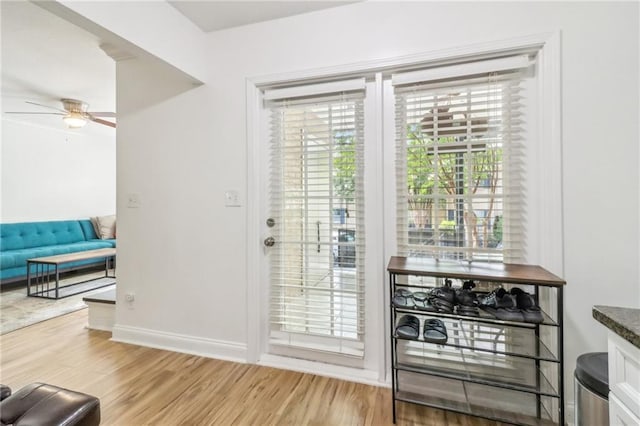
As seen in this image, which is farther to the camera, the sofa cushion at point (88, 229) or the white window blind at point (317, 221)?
the sofa cushion at point (88, 229)

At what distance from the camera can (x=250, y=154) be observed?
214cm

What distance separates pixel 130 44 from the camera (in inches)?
68.2

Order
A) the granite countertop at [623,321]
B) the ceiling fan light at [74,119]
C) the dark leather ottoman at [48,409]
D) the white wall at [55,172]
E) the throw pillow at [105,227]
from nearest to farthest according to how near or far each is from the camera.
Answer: the granite countertop at [623,321], the dark leather ottoman at [48,409], the ceiling fan light at [74,119], the white wall at [55,172], the throw pillow at [105,227]

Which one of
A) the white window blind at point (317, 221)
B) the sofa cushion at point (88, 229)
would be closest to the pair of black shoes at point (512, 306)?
the white window blind at point (317, 221)

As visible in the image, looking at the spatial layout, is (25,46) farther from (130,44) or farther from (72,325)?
(72,325)

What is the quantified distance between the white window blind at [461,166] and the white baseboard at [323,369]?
0.84 metres

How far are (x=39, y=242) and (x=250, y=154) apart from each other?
479cm

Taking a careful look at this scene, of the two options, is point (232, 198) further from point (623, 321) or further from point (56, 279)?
point (56, 279)

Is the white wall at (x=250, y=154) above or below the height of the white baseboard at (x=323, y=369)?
above

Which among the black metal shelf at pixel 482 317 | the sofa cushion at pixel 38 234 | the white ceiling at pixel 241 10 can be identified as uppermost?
the white ceiling at pixel 241 10

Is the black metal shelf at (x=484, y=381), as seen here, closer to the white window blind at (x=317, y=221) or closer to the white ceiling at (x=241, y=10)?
the white window blind at (x=317, y=221)

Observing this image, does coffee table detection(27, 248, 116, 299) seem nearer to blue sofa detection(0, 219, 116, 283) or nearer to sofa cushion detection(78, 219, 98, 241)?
blue sofa detection(0, 219, 116, 283)

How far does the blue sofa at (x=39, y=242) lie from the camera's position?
403 centimetres

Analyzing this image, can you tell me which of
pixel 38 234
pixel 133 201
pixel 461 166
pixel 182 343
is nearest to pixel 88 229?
pixel 38 234
